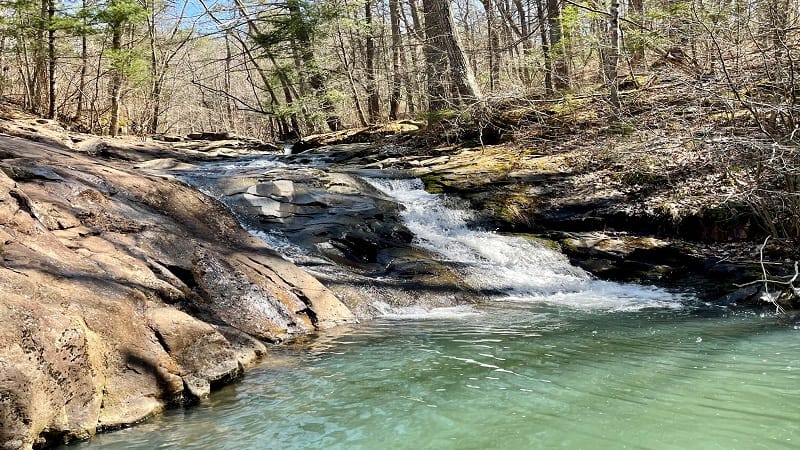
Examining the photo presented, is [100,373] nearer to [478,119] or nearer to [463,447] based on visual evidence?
[463,447]

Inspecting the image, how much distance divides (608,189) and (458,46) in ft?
18.0

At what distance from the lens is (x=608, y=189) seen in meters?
11.1

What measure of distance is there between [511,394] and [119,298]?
3213mm

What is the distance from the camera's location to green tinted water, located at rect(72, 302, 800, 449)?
3.32 metres

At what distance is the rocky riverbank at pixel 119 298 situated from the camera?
3.54 metres

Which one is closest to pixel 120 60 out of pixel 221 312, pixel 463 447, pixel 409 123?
pixel 409 123

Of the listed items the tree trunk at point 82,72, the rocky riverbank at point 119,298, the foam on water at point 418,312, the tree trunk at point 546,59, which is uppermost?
the tree trunk at point 82,72

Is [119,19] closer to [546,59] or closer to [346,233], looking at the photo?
[546,59]

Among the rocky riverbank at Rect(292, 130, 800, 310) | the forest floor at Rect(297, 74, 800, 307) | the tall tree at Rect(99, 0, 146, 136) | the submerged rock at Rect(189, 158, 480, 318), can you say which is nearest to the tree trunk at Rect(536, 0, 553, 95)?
the forest floor at Rect(297, 74, 800, 307)

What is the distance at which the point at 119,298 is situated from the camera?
184 inches

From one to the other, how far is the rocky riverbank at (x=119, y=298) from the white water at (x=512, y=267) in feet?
9.32

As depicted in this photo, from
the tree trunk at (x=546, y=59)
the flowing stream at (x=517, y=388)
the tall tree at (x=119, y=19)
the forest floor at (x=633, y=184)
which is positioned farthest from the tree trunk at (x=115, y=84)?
the flowing stream at (x=517, y=388)

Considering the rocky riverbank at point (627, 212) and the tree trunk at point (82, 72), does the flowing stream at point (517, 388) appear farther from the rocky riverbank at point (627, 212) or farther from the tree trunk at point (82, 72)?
the tree trunk at point (82, 72)

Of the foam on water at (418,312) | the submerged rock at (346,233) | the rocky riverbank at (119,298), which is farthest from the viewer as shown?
the submerged rock at (346,233)
